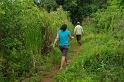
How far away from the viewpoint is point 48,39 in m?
9.58

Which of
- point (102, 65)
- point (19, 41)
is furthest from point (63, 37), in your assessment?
point (102, 65)

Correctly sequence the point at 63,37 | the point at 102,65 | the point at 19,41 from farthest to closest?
the point at 63,37 → the point at 19,41 → the point at 102,65

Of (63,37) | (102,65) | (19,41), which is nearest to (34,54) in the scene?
(19,41)

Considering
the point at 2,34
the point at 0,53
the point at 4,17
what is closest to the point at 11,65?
the point at 0,53

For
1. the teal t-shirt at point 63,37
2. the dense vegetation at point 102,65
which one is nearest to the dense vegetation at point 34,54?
the dense vegetation at point 102,65

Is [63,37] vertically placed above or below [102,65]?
above

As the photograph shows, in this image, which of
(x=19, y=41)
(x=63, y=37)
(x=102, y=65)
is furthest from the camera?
(x=63, y=37)

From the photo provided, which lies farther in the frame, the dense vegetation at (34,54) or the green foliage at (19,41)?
the green foliage at (19,41)

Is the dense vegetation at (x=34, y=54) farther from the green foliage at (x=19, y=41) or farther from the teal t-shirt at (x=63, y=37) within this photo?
the teal t-shirt at (x=63, y=37)

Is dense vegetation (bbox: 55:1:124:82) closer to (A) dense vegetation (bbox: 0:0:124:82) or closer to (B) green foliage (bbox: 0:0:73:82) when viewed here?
(A) dense vegetation (bbox: 0:0:124:82)

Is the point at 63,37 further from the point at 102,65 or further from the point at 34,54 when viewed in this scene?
the point at 102,65

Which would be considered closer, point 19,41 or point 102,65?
point 102,65

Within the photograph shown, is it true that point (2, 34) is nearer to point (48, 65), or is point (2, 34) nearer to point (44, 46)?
point (48, 65)

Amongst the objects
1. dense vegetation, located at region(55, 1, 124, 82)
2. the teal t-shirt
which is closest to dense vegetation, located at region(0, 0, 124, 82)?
dense vegetation, located at region(55, 1, 124, 82)
